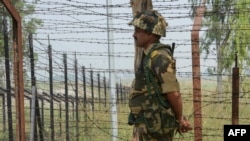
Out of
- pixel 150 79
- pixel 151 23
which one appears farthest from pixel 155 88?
pixel 151 23

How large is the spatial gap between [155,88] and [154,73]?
0.30 feet

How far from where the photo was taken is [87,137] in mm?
5801

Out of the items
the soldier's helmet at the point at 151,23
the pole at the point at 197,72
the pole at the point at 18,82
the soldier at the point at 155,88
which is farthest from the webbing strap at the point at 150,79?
the pole at the point at 18,82

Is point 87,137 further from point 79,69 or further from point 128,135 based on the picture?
point 79,69

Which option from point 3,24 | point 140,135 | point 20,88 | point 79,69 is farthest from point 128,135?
point 140,135

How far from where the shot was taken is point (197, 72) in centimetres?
405

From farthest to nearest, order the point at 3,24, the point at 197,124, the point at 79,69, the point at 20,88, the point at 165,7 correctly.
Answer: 1. the point at 79,69
2. the point at 3,24
3. the point at 165,7
4. the point at 197,124
5. the point at 20,88

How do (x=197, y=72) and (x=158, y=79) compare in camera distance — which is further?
(x=197, y=72)

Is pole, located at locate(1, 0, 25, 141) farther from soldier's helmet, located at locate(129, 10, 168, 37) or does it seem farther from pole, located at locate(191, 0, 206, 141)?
pole, located at locate(191, 0, 206, 141)

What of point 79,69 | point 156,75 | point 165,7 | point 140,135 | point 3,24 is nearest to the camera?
point 156,75

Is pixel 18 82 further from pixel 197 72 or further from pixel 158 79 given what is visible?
pixel 197 72

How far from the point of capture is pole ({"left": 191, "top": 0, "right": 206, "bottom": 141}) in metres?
3.87

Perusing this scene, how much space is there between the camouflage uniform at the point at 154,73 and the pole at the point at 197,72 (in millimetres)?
975

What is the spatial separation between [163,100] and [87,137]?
3.07 meters
